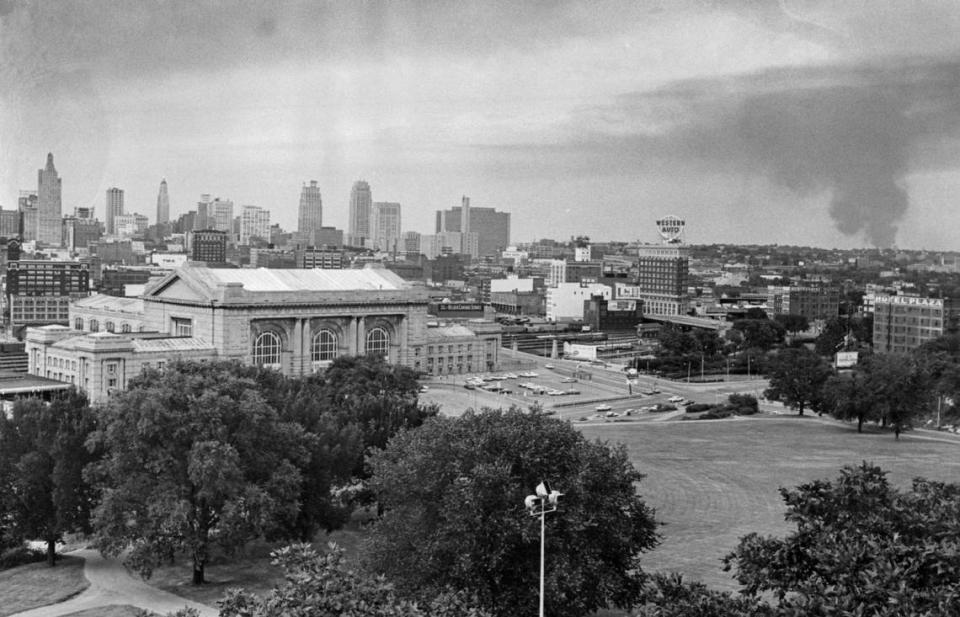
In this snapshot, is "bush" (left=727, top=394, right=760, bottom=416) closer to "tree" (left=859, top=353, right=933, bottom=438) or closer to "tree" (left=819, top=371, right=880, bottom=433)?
"tree" (left=819, top=371, right=880, bottom=433)

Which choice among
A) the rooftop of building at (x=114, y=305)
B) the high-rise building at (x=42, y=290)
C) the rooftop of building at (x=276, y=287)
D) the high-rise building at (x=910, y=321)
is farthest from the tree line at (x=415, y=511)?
the high-rise building at (x=42, y=290)

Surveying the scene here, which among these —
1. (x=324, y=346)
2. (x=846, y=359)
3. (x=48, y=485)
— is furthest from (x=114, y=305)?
(x=846, y=359)

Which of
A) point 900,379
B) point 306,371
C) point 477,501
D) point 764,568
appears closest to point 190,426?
point 477,501

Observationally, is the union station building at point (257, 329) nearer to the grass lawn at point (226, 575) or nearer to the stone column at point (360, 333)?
the stone column at point (360, 333)

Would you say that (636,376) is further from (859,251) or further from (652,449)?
(859,251)

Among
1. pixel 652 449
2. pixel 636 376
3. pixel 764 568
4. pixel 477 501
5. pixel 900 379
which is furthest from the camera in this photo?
pixel 636 376

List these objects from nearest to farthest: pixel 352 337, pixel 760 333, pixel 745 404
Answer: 1. pixel 745 404
2. pixel 352 337
3. pixel 760 333

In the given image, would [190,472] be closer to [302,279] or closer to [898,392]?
[898,392]

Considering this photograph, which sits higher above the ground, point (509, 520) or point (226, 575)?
point (509, 520)
